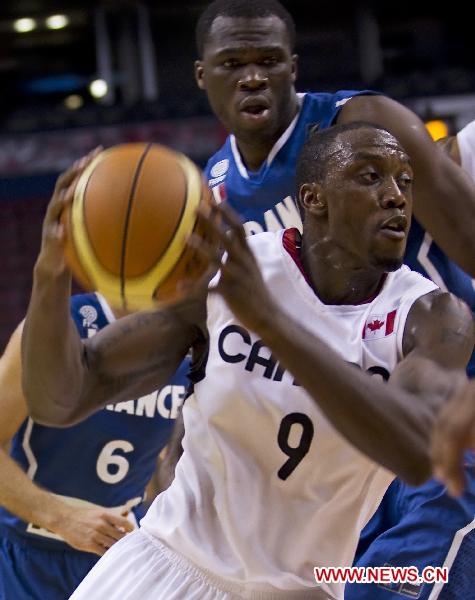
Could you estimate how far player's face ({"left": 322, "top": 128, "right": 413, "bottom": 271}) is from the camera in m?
2.68

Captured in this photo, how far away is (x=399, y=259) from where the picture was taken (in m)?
2.66

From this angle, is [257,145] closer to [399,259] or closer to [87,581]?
[399,259]

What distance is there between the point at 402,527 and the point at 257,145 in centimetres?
130

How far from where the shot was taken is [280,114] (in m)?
3.70

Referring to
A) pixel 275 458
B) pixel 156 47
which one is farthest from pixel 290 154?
pixel 156 47

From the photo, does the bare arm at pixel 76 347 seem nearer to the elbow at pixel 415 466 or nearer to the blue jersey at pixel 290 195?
the elbow at pixel 415 466

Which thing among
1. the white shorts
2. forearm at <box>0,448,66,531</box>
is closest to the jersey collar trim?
forearm at <box>0,448,66,531</box>

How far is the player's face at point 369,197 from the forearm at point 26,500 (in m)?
1.66

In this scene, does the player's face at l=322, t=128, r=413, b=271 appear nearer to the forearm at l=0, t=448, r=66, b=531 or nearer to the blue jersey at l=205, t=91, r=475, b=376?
the blue jersey at l=205, t=91, r=475, b=376

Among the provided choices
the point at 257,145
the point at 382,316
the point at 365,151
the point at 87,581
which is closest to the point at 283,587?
the point at 87,581

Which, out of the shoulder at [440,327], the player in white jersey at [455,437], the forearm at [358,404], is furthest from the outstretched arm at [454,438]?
the shoulder at [440,327]

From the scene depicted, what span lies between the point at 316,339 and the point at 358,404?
0.16 m

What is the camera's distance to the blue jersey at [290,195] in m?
3.67

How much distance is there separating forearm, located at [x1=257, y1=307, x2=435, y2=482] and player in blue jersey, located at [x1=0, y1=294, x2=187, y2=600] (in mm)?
1927
